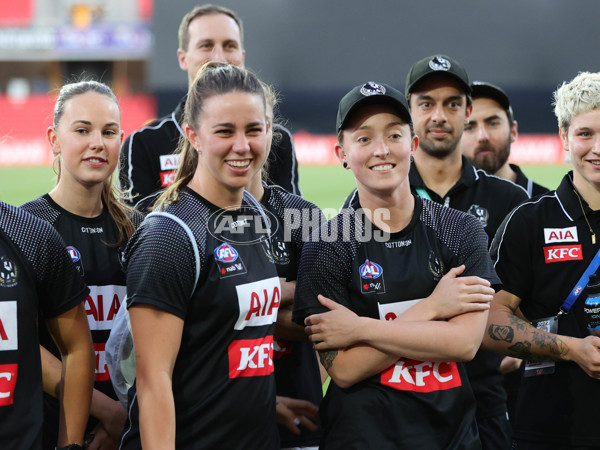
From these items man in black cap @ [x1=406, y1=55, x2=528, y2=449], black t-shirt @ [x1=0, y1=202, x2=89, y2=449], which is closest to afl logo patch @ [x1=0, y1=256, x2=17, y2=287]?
black t-shirt @ [x1=0, y1=202, x2=89, y2=449]

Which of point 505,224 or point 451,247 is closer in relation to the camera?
point 451,247

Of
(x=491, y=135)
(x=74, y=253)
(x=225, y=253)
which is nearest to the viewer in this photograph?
(x=225, y=253)

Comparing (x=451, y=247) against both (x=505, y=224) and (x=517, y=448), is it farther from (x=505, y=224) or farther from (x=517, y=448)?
Answer: (x=517, y=448)

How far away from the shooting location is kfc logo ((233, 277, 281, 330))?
8.22ft

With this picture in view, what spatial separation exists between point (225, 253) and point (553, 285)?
1443 millimetres

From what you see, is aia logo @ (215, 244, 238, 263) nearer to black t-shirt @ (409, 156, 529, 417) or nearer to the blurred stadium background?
black t-shirt @ (409, 156, 529, 417)

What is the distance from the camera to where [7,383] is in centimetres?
239

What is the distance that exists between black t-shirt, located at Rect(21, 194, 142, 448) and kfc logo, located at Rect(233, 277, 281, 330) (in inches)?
34.5

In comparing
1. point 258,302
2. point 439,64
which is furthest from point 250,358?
point 439,64

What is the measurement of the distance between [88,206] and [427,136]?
5.94 ft

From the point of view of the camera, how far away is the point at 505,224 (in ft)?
10.7

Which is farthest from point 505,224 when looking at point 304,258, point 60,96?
point 60,96

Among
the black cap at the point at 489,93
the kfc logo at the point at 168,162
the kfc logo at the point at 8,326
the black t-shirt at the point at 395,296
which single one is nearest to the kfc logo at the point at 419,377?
the black t-shirt at the point at 395,296

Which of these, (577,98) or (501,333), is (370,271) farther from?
(577,98)
